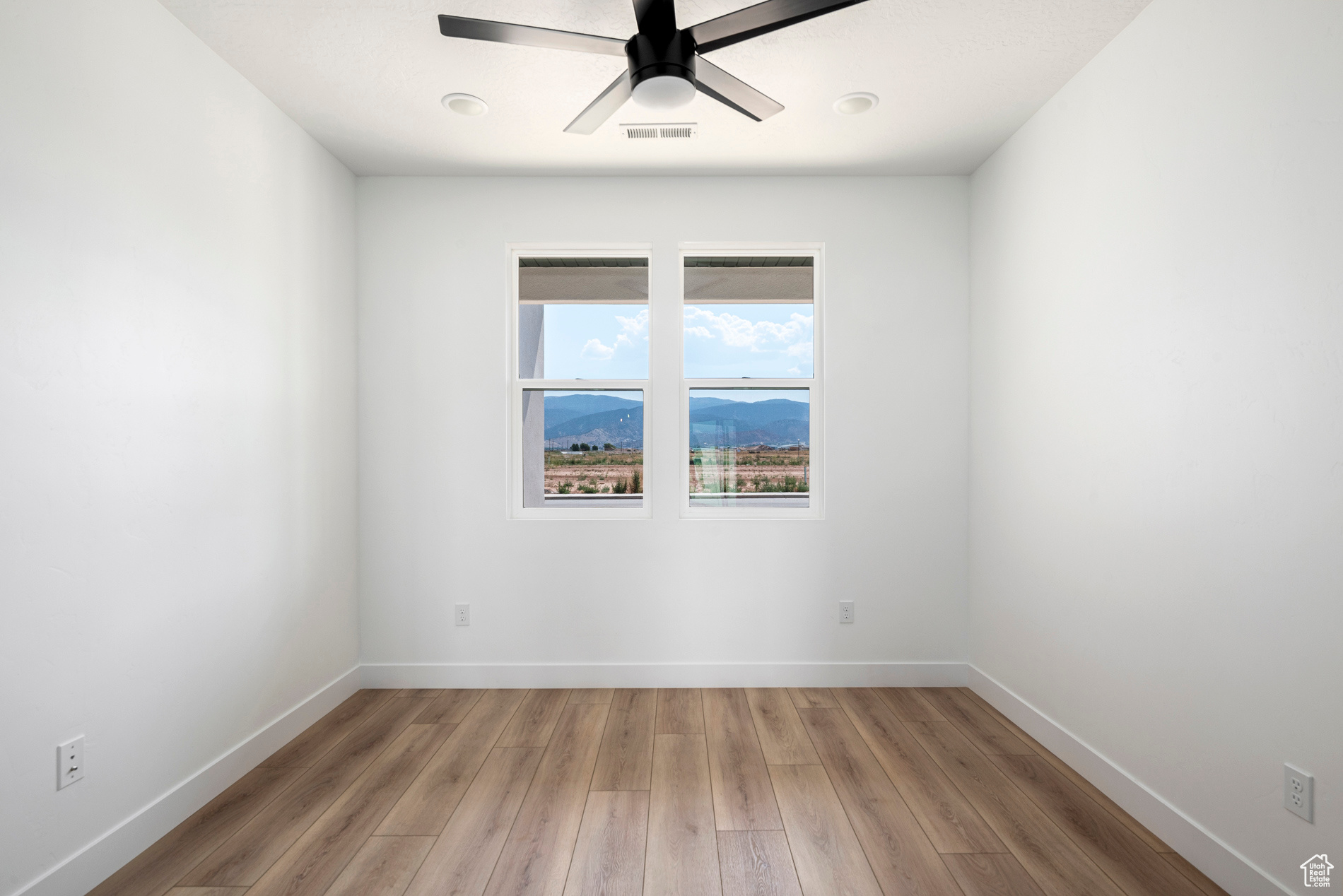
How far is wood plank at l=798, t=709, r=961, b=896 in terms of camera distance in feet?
5.98

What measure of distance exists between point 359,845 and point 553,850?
603 millimetres

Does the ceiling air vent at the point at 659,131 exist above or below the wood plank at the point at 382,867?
above

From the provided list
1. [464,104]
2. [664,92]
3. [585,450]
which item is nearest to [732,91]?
[664,92]

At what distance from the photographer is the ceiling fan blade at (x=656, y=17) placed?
72.7 inches

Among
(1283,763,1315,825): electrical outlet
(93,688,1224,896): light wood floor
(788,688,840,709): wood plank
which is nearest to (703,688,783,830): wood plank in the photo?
(93,688,1224,896): light wood floor

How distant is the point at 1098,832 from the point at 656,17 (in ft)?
9.33

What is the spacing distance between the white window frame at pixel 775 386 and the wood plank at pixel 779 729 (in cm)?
90

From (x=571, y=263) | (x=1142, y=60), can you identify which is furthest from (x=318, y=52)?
(x=1142, y=60)

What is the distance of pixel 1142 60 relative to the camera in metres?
2.12

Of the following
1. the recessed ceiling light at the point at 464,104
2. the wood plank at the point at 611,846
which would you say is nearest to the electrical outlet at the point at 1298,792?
the wood plank at the point at 611,846

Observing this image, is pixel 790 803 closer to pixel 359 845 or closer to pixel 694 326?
pixel 359 845

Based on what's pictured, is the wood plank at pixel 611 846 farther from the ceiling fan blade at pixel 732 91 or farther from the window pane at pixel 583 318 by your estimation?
the ceiling fan blade at pixel 732 91

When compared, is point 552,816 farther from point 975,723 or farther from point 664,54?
point 664,54

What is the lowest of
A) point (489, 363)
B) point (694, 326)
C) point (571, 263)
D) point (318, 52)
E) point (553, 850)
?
point (553, 850)
